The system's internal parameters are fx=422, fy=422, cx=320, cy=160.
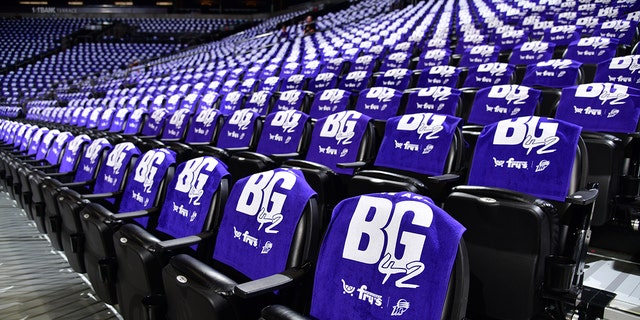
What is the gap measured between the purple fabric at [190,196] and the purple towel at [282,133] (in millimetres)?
639

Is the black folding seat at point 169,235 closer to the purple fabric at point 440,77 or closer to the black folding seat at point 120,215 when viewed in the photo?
the black folding seat at point 120,215

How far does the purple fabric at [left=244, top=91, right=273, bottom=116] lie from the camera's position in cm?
283

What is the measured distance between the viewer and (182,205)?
1217 millimetres

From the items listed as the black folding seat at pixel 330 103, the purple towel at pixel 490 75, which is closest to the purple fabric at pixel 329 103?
the black folding seat at pixel 330 103

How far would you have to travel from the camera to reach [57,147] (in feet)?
7.77

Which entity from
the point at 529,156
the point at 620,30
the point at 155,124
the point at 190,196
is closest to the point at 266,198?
the point at 190,196

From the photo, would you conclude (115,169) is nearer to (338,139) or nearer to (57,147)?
(338,139)

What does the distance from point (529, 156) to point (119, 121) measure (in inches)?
119

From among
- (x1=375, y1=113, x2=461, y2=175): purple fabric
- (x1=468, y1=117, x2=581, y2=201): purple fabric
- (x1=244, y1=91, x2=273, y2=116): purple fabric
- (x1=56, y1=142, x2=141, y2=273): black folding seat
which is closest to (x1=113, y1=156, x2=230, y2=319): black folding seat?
(x1=56, y1=142, x2=141, y2=273): black folding seat

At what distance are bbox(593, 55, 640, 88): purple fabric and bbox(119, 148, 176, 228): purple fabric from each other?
1943 mm

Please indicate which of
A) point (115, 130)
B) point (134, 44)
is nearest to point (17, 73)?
point (134, 44)

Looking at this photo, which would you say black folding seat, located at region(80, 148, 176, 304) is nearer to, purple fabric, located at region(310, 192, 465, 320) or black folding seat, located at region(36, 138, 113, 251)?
black folding seat, located at region(36, 138, 113, 251)

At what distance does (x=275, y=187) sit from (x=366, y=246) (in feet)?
1.02

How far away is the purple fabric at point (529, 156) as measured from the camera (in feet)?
3.39
